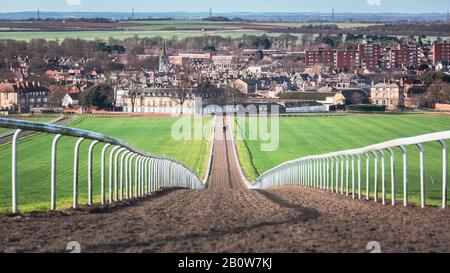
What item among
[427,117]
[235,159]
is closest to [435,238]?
[235,159]

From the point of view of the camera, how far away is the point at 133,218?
982 cm

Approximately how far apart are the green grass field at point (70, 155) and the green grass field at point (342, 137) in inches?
123

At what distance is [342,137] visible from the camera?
77.8 metres

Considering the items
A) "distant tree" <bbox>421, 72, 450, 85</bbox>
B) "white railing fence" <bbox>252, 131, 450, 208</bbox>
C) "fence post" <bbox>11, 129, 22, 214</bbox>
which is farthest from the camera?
"distant tree" <bbox>421, 72, 450, 85</bbox>

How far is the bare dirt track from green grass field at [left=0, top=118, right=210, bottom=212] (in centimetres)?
332

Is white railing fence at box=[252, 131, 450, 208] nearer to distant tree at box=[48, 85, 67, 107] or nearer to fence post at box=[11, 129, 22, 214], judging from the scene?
fence post at box=[11, 129, 22, 214]

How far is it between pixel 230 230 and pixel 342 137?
230ft

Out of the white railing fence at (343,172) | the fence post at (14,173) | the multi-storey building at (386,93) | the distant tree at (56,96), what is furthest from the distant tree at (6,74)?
the fence post at (14,173)

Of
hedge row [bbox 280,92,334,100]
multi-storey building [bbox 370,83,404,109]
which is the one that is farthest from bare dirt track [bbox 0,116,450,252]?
hedge row [bbox 280,92,334,100]

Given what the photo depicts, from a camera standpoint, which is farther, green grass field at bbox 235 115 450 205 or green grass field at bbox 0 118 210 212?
green grass field at bbox 235 115 450 205

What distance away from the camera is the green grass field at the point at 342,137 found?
4691 centimetres

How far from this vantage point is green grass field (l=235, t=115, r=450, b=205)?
46.9 metres
